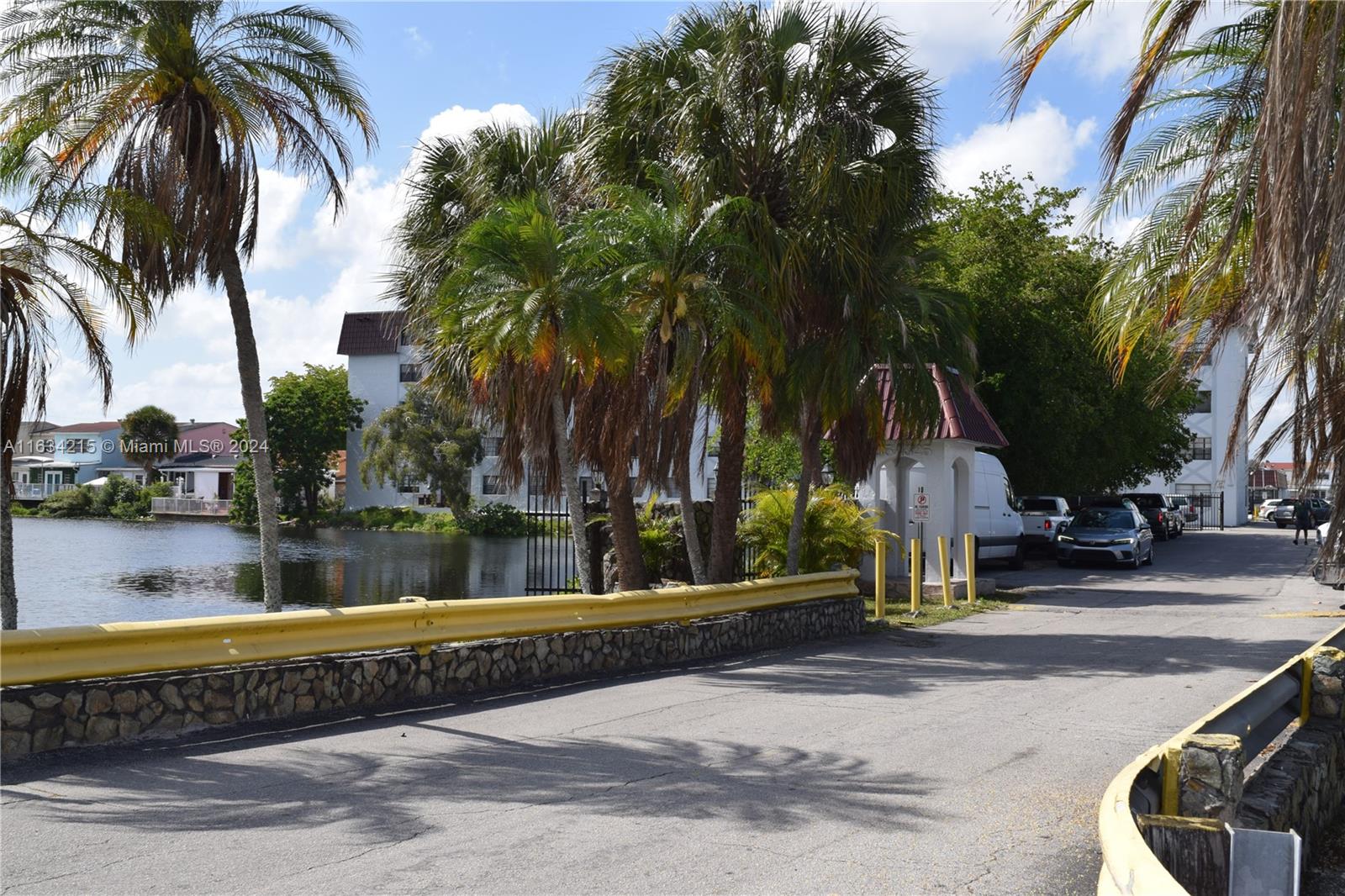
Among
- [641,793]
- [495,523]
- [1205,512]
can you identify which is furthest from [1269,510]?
[641,793]

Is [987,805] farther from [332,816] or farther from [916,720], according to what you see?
[332,816]

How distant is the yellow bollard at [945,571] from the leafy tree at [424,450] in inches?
1625

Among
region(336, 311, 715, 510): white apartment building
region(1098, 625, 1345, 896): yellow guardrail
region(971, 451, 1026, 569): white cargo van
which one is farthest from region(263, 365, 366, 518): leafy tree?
region(1098, 625, 1345, 896): yellow guardrail

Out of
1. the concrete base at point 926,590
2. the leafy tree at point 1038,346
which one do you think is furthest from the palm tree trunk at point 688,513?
the leafy tree at point 1038,346

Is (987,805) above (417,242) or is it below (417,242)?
below

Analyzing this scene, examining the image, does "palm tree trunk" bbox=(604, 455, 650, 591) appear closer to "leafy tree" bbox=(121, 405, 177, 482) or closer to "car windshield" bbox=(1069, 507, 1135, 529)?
"car windshield" bbox=(1069, 507, 1135, 529)

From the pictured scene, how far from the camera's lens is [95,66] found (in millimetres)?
12414

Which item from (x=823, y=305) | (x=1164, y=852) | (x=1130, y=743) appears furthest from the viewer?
(x=823, y=305)

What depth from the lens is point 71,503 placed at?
235 feet

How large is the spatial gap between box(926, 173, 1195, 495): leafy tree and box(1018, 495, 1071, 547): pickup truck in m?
0.77

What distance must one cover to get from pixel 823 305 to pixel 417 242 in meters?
7.92

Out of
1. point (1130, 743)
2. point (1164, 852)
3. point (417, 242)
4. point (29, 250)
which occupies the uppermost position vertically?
point (417, 242)

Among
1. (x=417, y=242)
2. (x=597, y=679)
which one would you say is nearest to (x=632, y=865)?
(x=597, y=679)

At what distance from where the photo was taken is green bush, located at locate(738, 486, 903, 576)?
2073 cm
